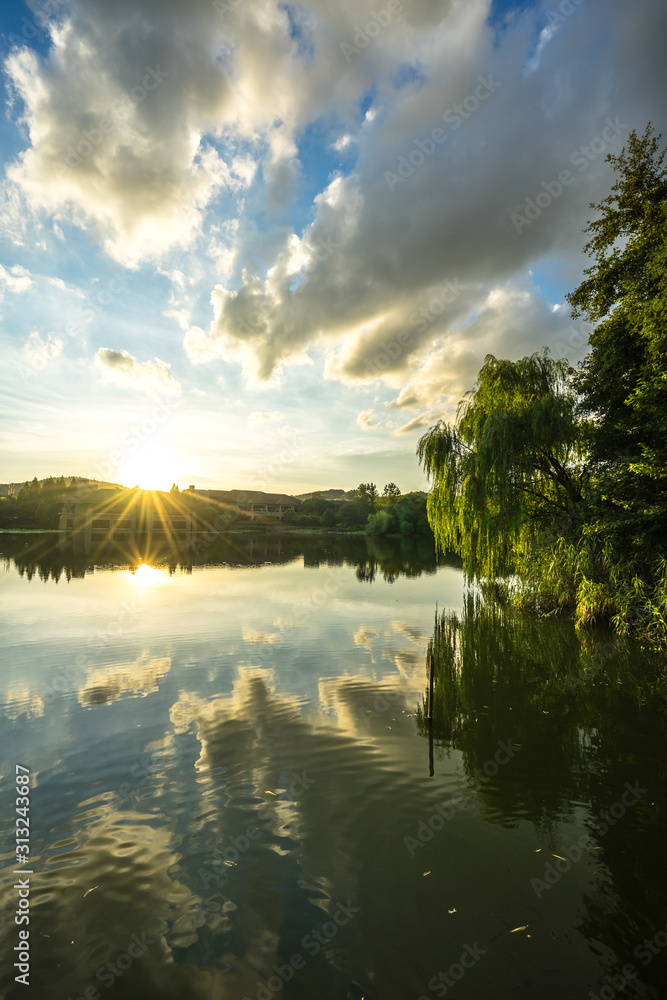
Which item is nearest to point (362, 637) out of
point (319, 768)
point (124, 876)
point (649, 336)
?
point (319, 768)

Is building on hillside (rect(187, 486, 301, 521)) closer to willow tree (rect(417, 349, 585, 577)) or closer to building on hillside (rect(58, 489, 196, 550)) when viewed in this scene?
building on hillside (rect(58, 489, 196, 550))

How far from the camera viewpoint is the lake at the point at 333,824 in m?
4.18

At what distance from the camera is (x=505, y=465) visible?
17438 mm

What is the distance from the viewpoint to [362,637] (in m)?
16.1

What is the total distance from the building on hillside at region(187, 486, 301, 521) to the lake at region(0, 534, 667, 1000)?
10105 centimetres

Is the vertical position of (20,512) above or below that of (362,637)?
above

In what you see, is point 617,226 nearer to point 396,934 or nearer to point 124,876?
point 396,934

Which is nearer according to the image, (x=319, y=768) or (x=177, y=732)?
(x=319, y=768)

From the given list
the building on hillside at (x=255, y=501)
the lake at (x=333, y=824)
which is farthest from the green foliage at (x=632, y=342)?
the building on hillside at (x=255, y=501)

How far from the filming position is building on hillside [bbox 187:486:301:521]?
11489cm

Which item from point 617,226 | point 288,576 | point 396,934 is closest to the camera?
point 396,934

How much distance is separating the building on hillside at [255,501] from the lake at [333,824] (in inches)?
3978

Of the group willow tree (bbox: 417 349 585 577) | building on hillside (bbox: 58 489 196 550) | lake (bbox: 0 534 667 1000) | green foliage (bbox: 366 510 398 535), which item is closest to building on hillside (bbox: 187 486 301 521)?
building on hillside (bbox: 58 489 196 550)

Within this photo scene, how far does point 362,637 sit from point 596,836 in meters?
10.5
